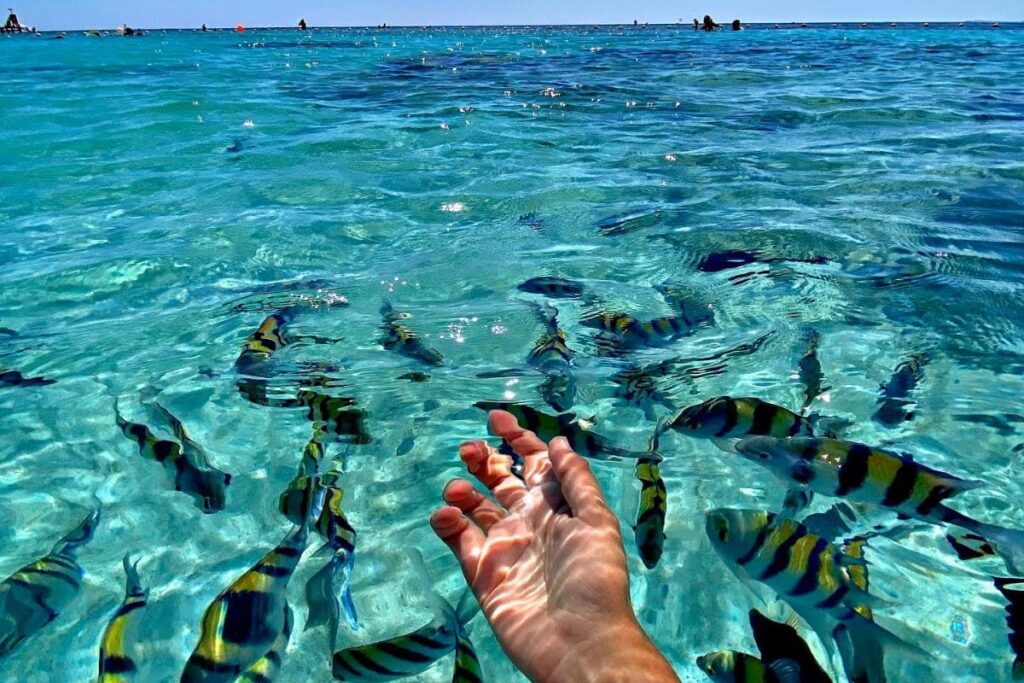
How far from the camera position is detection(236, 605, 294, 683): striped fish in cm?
241

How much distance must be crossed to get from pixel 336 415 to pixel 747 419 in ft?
7.68

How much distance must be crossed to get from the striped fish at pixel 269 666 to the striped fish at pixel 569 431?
4.71 feet

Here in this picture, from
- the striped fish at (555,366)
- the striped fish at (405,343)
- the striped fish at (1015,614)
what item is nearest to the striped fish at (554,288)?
the striped fish at (555,366)

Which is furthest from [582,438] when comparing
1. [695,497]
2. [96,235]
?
[96,235]

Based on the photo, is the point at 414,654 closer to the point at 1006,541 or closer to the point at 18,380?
the point at 1006,541

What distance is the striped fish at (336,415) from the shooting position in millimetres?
4184

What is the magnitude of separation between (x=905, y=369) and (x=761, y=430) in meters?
1.83

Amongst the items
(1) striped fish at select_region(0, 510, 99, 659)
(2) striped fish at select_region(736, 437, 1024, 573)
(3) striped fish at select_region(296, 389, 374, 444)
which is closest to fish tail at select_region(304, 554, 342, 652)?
(1) striped fish at select_region(0, 510, 99, 659)

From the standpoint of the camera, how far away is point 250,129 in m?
13.6

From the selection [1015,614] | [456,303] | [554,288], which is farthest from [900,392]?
[456,303]

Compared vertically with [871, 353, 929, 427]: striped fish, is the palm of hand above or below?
above

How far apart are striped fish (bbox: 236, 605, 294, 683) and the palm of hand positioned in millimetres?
698

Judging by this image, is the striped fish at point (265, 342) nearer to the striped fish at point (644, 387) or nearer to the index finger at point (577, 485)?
the striped fish at point (644, 387)

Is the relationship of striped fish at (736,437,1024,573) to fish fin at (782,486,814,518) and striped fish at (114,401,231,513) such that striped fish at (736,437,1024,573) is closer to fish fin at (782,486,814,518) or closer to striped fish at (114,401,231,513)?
fish fin at (782,486,814,518)
